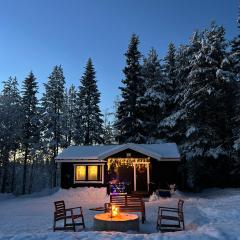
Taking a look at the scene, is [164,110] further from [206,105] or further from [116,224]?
[116,224]

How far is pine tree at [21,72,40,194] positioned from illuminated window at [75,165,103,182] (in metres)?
15.7

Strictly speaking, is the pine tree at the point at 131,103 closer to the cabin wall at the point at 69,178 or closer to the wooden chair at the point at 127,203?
the cabin wall at the point at 69,178

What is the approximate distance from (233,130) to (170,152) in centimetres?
660

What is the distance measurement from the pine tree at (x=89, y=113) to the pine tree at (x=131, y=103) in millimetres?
6355

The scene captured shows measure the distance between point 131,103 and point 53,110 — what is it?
40.3 ft

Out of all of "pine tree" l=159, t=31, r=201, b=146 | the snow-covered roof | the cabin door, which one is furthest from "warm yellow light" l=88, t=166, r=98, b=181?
"pine tree" l=159, t=31, r=201, b=146

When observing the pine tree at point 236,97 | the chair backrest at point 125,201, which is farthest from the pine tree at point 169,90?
the chair backrest at point 125,201

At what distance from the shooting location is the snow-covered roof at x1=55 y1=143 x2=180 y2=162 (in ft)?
92.0

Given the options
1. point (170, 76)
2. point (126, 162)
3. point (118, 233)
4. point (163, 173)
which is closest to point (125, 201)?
point (118, 233)

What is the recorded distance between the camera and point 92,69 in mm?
48344

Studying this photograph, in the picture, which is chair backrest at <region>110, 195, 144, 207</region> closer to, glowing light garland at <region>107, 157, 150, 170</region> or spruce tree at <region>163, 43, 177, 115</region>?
glowing light garland at <region>107, 157, 150, 170</region>

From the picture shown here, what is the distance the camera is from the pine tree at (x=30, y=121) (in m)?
45.1

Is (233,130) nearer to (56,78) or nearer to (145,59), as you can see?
(145,59)

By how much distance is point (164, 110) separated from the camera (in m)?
39.6
